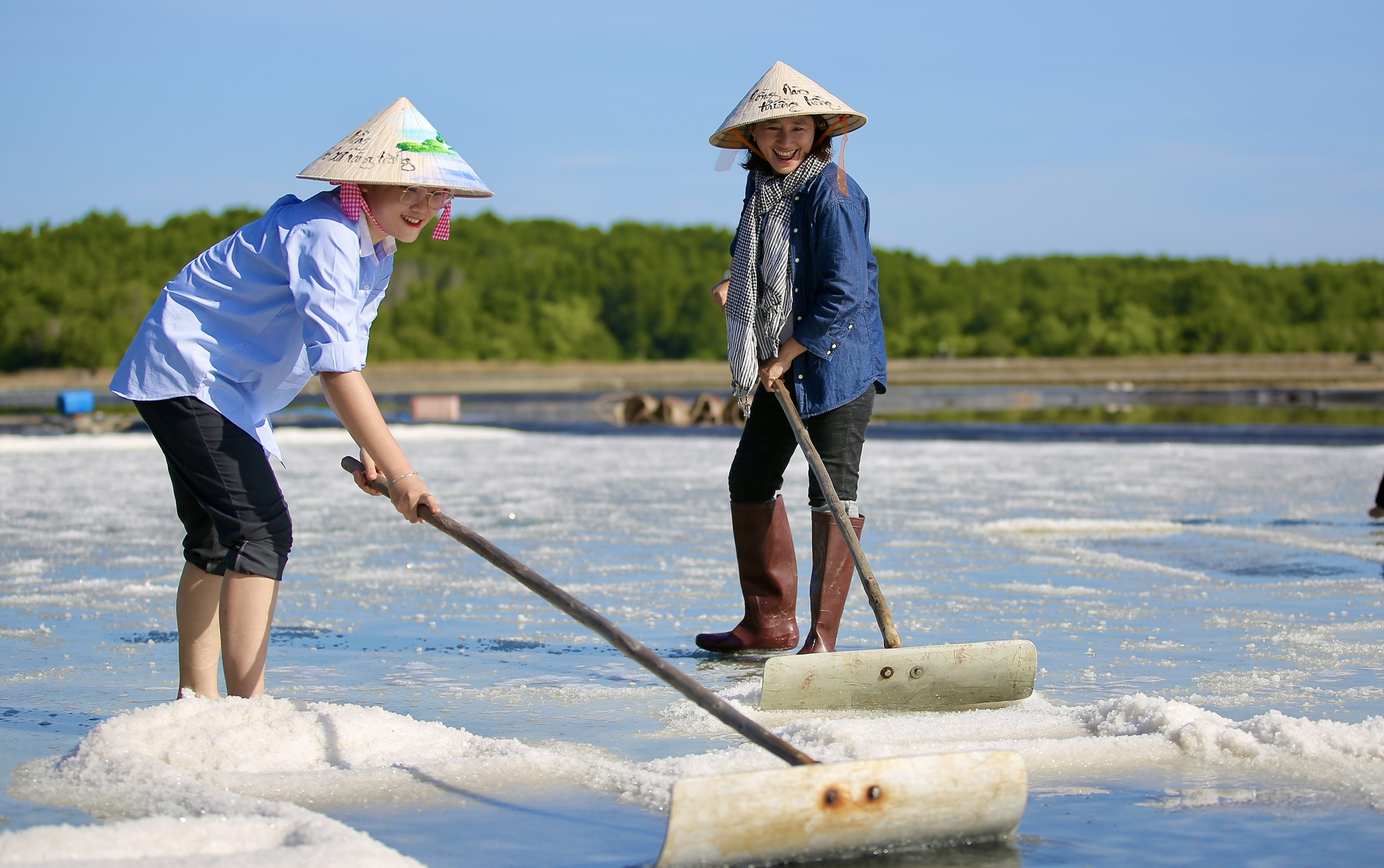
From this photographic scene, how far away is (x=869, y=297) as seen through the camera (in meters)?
3.99

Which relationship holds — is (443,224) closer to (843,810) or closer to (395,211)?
(395,211)

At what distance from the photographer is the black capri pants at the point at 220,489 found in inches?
117

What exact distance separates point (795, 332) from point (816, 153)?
0.57 m

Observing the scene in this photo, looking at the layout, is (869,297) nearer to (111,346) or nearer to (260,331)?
(260,331)

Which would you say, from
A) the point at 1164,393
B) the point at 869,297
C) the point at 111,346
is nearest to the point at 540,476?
the point at 869,297

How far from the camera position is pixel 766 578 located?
4125mm

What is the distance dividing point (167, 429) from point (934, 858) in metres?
1.88

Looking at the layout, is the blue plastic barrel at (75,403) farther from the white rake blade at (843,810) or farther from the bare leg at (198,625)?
the white rake blade at (843,810)

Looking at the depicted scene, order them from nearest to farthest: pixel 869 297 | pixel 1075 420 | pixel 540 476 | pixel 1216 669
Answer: pixel 1216 669 → pixel 869 297 → pixel 540 476 → pixel 1075 420

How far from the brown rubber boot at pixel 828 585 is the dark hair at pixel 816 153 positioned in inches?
41.9

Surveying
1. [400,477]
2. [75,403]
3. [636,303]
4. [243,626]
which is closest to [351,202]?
[400,477]

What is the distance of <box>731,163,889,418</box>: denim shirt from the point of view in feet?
12.5

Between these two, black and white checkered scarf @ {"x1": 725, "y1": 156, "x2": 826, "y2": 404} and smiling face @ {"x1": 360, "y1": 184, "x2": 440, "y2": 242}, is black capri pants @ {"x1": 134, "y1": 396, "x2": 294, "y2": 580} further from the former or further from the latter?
black and white checkered scarf @ {"x1": 725, "y1": 156, "x2": 826, "y2": 404}

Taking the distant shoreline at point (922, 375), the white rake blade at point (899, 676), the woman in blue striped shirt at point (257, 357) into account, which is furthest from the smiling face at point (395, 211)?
the distant shoreline at point (922, 375)
